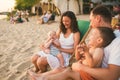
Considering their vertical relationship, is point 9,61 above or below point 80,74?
below

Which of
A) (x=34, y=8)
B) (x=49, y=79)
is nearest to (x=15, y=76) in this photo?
(x=49, y=79)

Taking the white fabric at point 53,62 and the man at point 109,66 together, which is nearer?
the man at point 109,66

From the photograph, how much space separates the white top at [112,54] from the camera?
3455 mm

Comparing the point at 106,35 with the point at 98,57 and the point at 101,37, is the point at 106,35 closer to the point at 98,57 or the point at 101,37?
the point at 101,37

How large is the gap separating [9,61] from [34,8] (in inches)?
1060

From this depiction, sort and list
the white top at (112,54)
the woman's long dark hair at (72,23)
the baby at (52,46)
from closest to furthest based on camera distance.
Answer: the white top at (112,54) < the woman's long dark hair at (72,23) < the baby at (52,46)

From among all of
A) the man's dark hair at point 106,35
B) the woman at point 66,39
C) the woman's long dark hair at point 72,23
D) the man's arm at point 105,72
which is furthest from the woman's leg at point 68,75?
the woman's long dark hair at point 72,23

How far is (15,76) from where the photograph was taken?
5.88 m

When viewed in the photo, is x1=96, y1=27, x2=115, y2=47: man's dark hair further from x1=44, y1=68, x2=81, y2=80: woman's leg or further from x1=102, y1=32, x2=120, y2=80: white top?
x1=44, y1=68, x2=81, y2=80: woman's leg

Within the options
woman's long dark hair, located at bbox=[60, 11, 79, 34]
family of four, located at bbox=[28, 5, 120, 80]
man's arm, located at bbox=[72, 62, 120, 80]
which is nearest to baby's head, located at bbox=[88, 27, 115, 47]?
family of four, located at bbox=[28, 5, 120, 80]

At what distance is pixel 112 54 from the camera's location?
11.5 feet

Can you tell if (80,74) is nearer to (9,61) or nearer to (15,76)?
(15,76)

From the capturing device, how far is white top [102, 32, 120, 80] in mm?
3455

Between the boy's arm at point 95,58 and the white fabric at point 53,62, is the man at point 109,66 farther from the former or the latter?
the white fabric at point 53,62
